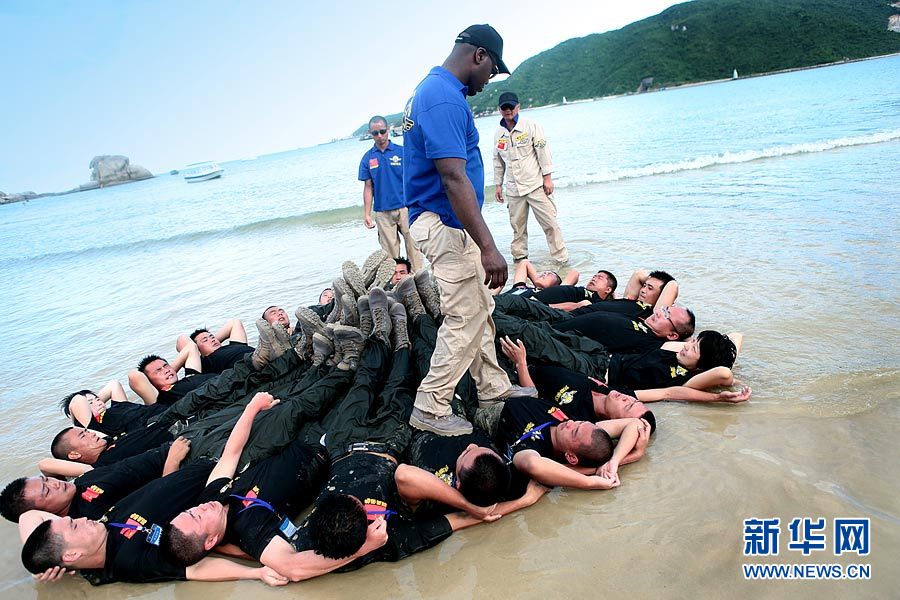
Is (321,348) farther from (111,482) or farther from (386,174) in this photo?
(386,174)

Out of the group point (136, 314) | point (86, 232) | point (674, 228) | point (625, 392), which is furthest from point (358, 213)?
point (86, 232)

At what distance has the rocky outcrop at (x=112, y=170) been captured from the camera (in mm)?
112125

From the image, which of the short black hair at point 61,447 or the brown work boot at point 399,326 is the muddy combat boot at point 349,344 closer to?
the brown work boot at point 399,326

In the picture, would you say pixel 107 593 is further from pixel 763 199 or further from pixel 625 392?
pixel 763 199

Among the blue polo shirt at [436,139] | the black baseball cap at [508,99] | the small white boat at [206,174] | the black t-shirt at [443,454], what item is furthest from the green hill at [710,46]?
the black t-shirt at [443,454]

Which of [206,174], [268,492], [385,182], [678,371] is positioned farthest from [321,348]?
[206,174]

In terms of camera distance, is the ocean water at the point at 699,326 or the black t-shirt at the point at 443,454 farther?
the black t-shirt at the point at 443,454

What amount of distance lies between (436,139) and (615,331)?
251 cm

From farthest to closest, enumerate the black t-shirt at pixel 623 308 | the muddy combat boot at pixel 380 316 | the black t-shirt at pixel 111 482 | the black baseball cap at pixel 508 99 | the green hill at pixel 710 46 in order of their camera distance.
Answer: the green hill at pixel 710 46 → the black baseball cap at pixel 508 99 → the black t-shirt at pixel 623 308 → the muddy combat boot at pixel 380 316 → the black t-shirt at pixel 111 482

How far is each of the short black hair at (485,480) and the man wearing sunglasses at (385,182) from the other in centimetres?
460

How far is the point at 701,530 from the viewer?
237cm

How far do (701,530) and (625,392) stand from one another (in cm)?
146

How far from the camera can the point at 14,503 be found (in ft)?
9.80

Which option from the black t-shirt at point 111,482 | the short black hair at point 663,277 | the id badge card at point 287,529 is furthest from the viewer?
the short black hair at point 663,277
